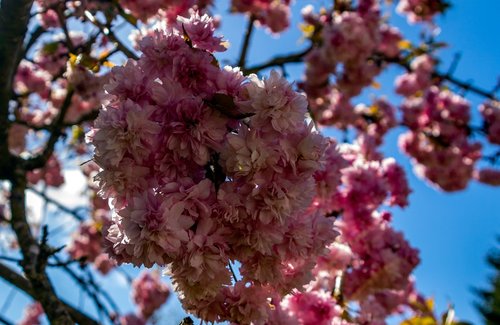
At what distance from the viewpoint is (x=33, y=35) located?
3.61 metres

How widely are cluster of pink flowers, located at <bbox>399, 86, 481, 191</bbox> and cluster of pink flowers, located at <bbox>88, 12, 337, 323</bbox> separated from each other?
17.5 feet

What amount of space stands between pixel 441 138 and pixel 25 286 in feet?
16.9

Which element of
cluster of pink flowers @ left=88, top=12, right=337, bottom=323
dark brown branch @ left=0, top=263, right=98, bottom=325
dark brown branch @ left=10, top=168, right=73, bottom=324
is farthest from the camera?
dark brown branch @ left=0, top=263, right=98, bottom=325

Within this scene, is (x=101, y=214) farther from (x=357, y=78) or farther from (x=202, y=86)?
(x=202, y=86)

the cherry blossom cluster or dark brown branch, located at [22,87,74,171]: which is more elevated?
dark brown branch, located at [22,87,74,171]

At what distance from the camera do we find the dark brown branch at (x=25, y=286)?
237 cm

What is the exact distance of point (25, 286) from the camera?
242 cm

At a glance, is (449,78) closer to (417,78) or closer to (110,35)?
(417,78)

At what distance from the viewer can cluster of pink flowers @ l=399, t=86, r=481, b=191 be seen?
6.15 m

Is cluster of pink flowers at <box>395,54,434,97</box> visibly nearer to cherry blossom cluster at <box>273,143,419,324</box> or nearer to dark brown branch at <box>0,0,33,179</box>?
cherry blossom cluster at <box>273,143,419,324</box>

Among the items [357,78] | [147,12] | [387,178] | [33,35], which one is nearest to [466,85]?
[357,78]

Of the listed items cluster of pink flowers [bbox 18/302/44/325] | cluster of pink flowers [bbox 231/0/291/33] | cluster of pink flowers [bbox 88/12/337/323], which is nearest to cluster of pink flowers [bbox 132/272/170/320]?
cluster of pink flowers [bbox 18/302/44/325]

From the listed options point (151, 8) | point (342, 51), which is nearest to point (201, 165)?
point (151, 8)

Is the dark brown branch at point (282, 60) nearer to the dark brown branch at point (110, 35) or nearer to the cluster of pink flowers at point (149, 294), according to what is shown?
the dark brown branch at point (110, 35)
